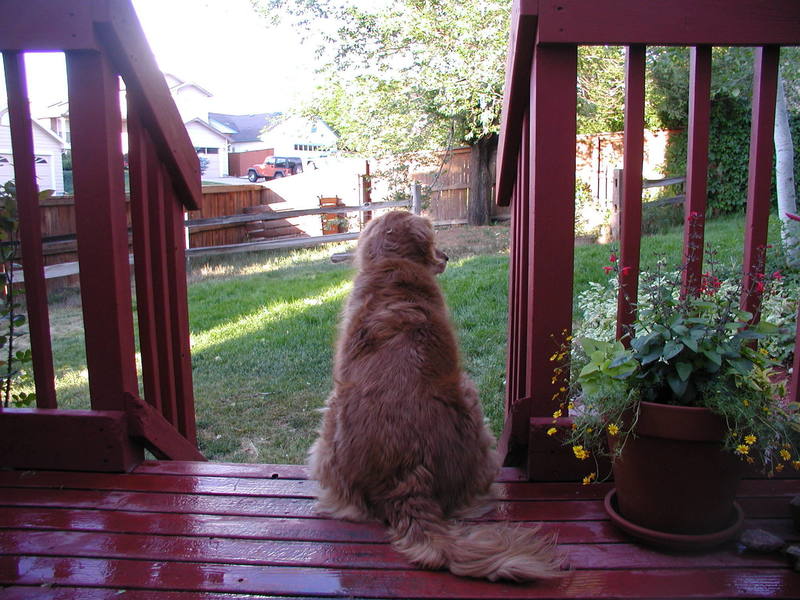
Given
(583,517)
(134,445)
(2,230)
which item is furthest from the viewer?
(2,230)

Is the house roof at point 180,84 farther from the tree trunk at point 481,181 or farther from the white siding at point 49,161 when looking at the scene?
the tree trunk at point 481,181

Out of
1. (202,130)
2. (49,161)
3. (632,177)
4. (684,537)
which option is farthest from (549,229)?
(202,130)

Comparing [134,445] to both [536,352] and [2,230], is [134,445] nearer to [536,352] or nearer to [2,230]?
[2,230]

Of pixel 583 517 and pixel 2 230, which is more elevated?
pixel 2 230

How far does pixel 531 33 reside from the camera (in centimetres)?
230

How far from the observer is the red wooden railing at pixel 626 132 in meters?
2.22

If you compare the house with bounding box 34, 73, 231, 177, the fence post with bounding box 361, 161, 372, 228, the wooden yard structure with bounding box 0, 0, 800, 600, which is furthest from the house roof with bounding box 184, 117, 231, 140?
the wooden yard structure with bounding box 0, 0, 800, 600

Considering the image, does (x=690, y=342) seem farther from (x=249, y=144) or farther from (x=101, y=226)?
(x=249, y=144)

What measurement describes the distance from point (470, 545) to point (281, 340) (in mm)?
4774

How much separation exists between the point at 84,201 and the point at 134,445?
0.96 meters

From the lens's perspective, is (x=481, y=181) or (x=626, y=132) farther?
(x=481, y=181)

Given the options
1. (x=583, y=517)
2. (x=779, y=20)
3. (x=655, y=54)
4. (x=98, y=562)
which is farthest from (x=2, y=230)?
(x=655, y=54)

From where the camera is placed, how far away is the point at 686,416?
1.87 metres

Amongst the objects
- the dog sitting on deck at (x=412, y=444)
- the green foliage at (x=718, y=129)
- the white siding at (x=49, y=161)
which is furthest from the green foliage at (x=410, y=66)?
the white siding at (x=49, y=161)
